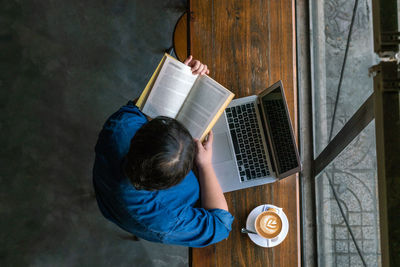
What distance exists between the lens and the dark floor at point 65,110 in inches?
82.0

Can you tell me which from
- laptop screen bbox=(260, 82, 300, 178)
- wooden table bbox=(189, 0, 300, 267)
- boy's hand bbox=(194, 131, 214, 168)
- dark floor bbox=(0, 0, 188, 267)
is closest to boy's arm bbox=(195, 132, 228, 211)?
boy's hand bbox=(194, 131, 214, 168)

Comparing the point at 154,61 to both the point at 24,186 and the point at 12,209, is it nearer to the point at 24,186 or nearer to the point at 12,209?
the point at 24,186

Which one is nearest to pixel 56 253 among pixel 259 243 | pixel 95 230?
pixel 95 230

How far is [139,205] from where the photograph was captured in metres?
0.98

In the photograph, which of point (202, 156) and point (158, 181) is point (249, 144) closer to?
point (202, 156)

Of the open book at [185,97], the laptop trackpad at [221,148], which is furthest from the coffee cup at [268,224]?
the open book at [185,97]

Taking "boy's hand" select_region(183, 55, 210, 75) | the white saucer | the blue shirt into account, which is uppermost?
"boy's hand" select_region(183, 55, 210, 75)

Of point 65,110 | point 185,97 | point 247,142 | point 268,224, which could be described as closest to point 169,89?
point 185,97

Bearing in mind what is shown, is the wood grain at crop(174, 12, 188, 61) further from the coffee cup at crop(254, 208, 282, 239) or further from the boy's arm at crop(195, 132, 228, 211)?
the coffee cup at crop(254, 208, 282, 239)

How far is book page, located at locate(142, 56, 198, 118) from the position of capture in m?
1.21

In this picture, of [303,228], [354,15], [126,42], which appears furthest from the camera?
[126,42]

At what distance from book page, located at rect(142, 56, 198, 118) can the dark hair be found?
322 mm

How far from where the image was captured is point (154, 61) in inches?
90.2

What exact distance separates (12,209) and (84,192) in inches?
18.6
